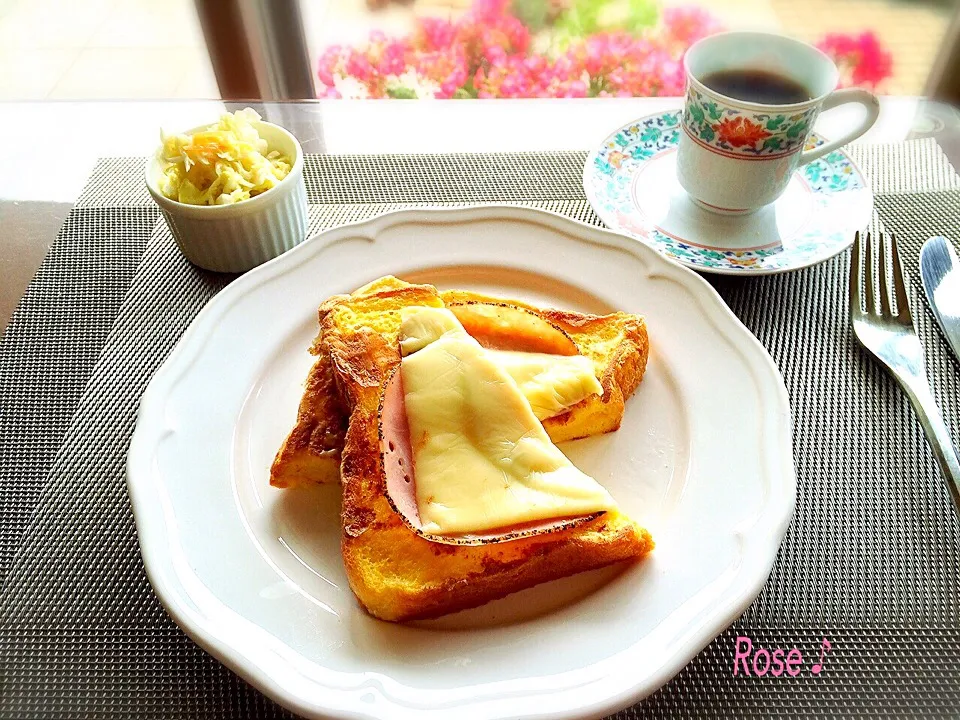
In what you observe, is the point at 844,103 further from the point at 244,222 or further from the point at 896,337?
the point at 244,222

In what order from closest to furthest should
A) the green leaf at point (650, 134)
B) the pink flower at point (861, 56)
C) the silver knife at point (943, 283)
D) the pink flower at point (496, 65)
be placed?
1. the silver knife at point (943, 283)
2. the green leaf at point (650, 134)
3. the pink flower at point (496, 65)
4. the pink flower at point (861, 56)

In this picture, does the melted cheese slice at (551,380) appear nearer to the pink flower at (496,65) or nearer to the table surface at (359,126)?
the table surface at (359,126)

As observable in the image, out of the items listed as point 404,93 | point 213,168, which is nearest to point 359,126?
point 404,93

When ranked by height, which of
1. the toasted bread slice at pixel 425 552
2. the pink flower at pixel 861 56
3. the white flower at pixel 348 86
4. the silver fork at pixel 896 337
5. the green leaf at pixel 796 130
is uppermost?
the green leaf at pixel 796 130

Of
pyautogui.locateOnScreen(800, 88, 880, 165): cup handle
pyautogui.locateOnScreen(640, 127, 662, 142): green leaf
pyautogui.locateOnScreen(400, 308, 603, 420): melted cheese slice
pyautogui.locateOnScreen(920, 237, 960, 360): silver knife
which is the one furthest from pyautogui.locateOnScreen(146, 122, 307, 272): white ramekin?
pyautogui.locateOnScreen(920, 237, 960, 360): silver knife

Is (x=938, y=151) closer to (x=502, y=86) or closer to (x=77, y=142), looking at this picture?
(x=502, y=86)

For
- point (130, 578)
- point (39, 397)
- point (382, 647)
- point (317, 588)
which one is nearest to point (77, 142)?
point (39, 397)

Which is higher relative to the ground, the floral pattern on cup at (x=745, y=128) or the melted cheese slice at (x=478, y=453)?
the floral pattern on cup at (x=745, y=128)

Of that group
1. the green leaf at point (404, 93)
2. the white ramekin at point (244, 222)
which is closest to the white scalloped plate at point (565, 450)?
the white ramekin at point (244, 222)

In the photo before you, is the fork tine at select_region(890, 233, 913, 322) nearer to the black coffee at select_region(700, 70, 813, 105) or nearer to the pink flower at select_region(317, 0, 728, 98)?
the black coffee at select_region(700, 70, 813, 105)
